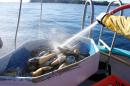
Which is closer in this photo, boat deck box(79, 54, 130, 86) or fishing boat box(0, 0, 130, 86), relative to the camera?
fishing boat box(0, 0, 130, 86)

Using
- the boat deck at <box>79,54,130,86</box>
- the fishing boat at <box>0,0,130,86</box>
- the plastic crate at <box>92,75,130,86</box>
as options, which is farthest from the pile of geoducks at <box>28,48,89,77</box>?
the boat deck at <box>79,54,130,86</box>

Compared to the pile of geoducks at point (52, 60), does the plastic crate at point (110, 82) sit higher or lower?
lower

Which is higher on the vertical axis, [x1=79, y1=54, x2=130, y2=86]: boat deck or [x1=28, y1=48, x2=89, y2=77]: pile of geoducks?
[x1=28, y1=48, x2=89, y2=77]: pile of geoducks

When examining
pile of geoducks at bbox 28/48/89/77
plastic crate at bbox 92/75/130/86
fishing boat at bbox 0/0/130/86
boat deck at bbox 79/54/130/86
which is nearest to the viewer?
fishing boat at bbox 0/0/130/86

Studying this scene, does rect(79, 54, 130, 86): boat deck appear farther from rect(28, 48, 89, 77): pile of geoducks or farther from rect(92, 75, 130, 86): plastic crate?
rect(28, 48, 89, 77): pile of geoducks

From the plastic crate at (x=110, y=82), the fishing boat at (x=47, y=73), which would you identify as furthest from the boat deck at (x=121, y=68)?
the plastic crate at (x=110, y=82)

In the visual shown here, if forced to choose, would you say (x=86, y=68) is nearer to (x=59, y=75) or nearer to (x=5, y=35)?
(x=59, y=75)

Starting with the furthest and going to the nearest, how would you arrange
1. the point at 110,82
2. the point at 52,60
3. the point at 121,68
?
the point at 121,68 → the point at 110,82 → the point at 52,60

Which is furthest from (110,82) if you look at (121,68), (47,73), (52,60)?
(47,73)

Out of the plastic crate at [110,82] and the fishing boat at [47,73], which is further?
the plastic crate at [110,82]

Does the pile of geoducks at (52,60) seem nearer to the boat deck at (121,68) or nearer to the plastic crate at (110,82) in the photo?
the plastic crate at (110,82)

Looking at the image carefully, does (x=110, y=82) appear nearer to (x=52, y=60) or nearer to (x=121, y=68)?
(x=52, y=60)

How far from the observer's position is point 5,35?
9.76 meters

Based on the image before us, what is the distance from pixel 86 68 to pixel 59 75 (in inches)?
22.7
